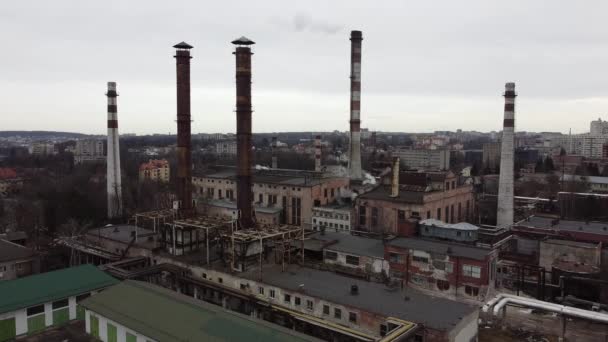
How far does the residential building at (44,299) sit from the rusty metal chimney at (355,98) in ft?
108

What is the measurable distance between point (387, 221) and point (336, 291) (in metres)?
17.1

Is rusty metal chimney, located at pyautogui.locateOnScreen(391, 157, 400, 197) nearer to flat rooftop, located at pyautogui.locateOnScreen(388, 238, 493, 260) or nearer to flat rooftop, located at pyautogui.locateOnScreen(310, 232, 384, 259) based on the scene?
flat rooftop, located at pyautogui.locateOnScreen(310, 232, 384, 259)

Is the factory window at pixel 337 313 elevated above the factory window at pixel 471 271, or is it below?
below

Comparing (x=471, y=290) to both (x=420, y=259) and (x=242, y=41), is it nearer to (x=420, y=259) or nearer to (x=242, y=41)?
(x=420, y=259)

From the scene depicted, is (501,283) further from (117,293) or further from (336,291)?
(117,293)

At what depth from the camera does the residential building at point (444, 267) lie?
23.6m

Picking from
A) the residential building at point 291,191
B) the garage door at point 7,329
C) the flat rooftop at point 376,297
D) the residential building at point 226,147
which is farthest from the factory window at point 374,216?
the residential building at point 226,147

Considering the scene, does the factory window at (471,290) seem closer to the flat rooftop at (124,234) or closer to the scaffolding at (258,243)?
the scaffolding at (258,243)

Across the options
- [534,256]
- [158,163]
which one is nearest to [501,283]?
[534,256]

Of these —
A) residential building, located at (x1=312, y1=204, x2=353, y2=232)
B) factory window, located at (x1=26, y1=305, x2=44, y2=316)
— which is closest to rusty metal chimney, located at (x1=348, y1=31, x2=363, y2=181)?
residential building, located at (x1=312, y1=204, x2=353, y2=232)

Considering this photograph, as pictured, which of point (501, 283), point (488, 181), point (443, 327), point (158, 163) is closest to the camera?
point (443, 327)

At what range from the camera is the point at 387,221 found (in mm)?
37188

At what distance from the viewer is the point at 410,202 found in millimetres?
35719

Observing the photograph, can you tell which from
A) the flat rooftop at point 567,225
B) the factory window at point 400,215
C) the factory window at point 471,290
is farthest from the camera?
the factory window at point 400,215
